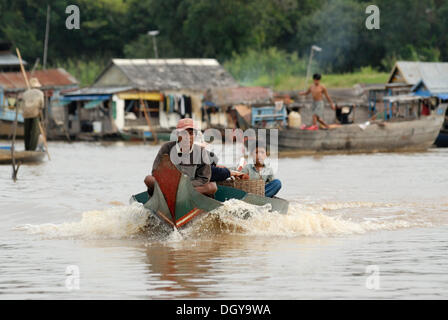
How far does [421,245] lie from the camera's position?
919 cm

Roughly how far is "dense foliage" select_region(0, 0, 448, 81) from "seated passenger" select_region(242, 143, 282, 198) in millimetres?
30659

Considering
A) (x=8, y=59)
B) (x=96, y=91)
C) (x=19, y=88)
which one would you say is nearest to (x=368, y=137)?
(x=96, y=91)

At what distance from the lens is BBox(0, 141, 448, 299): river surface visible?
706 centimetres

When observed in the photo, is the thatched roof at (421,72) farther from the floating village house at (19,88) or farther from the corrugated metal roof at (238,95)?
the floating village house at (19,88)

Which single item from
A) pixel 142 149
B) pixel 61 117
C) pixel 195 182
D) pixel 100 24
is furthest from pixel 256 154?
pixel 100 24

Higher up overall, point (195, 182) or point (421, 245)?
point (195, 182)

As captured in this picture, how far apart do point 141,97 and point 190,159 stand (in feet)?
78.7

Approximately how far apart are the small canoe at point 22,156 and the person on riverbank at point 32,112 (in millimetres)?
519

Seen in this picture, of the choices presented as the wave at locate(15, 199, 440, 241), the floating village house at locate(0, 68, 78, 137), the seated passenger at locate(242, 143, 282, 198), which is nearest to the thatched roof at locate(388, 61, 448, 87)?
the floating village house at locate(0, 68, 78, 137)

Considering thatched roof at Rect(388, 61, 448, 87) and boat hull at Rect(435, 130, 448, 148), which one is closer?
boat hull at Rect(435, 130, 448, 148)

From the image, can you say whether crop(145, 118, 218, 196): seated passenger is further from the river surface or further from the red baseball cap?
the river surface

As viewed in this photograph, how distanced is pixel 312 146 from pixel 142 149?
6074 millimetres
